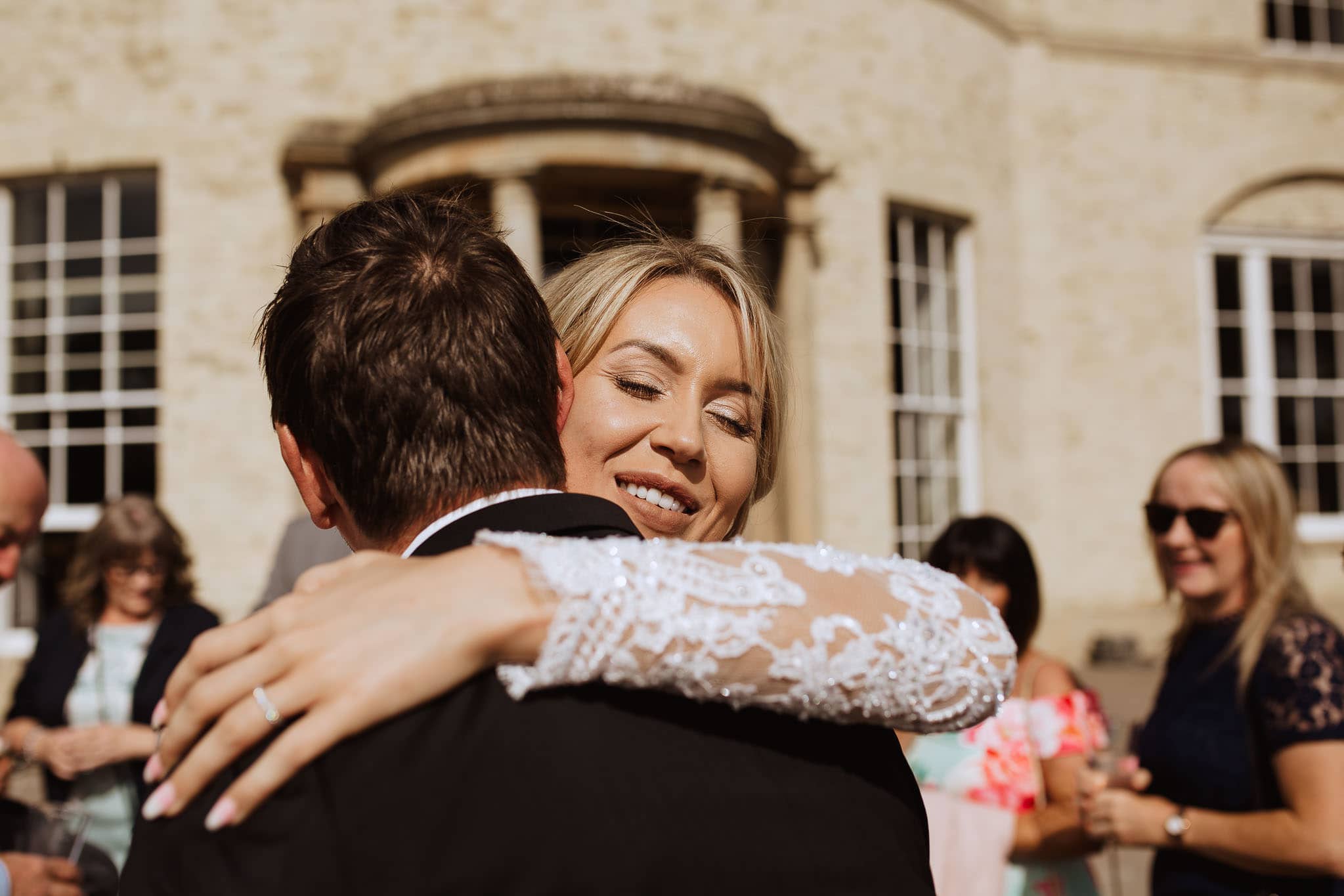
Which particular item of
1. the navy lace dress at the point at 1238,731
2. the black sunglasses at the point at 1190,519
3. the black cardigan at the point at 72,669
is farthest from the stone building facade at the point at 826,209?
the navy lace dress at the point at 1238,731

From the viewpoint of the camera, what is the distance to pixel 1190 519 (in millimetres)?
2992

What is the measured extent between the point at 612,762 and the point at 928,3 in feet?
36.2

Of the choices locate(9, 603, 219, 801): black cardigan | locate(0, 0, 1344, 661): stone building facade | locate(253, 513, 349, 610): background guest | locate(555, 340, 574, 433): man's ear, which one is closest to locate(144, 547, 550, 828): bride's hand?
locate(555, 340, 574, 433): man's ear

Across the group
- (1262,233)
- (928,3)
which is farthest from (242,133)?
(1262,233)

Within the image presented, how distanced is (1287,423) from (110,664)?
502 inches

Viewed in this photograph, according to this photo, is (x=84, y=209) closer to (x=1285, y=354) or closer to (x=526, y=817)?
(x=526, y=817)

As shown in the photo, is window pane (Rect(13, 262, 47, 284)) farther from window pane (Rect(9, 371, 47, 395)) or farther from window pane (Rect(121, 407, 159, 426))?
window pane (Rect(121, 407, 159, 426))

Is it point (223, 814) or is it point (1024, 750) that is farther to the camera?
point (1024, 750)

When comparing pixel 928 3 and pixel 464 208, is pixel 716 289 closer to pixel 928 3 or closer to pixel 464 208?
pixel 464 208

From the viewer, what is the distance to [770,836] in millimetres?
1001

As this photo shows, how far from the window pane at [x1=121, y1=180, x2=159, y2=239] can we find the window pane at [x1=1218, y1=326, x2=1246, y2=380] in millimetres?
11216

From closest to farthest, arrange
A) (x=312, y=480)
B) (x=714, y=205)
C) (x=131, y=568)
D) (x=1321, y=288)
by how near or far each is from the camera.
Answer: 1. (x=312, y=480)
2. (x=131, y=568)
3. (x=714, y=205)
4. (x=1321, y=288)

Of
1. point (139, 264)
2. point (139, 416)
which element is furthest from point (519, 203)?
point (139, 416)

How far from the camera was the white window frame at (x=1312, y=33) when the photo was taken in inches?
507
